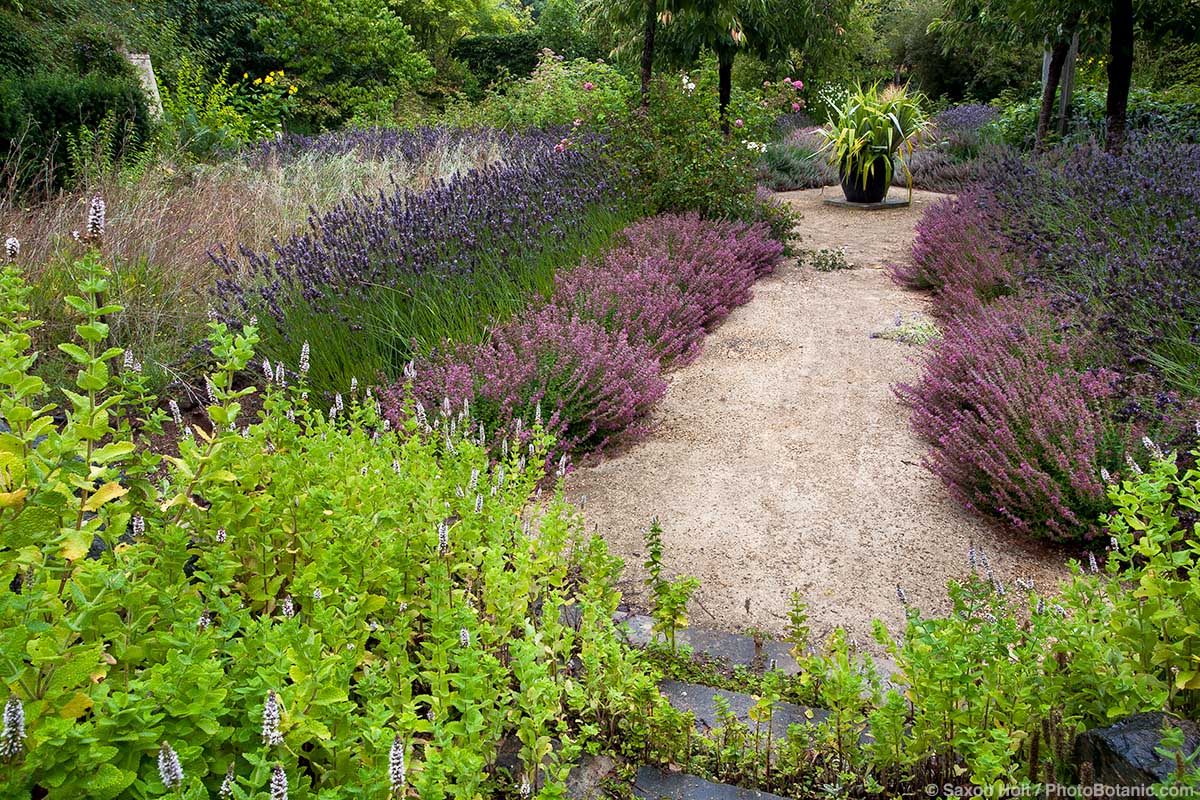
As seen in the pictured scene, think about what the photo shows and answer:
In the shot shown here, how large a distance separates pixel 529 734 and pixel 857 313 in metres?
5.44

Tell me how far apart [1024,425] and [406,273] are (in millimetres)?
3218

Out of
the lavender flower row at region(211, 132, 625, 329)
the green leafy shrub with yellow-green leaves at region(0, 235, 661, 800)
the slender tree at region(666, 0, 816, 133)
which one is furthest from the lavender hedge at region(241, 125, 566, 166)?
the green leafy shrub with yellow-green leaves at region(0, 235, 661, 800)

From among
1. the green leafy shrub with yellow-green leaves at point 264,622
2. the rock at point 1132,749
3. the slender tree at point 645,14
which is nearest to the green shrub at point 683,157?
the slender tree at point 645,14

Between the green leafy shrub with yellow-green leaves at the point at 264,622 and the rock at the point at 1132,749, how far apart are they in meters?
0.93

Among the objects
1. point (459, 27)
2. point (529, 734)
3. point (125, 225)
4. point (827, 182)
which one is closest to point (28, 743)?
point (529, 734)

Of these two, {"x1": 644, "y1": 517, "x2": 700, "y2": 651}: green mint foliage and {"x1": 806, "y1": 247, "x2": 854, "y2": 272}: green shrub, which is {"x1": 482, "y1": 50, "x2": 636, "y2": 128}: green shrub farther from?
{"x1": 644, "y1": 517, "x2": 700, "y2": 651}: green mint foliage

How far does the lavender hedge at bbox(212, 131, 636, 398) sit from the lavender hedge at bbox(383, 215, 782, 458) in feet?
0.77

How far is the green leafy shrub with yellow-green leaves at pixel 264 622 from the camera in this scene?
1314mm

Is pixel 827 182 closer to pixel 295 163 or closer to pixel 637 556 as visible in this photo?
pixel 295 163

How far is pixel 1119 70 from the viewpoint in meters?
8.22

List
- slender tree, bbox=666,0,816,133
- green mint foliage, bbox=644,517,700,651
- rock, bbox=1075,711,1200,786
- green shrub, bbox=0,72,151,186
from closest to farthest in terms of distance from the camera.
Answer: rock, bbox=1075,711,1200,786, green mint foliage, bbox=644,517,700,651, green shrub, bbox=0,72,151,186, slender tree, bbox=666,0,816,133

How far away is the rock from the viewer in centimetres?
152

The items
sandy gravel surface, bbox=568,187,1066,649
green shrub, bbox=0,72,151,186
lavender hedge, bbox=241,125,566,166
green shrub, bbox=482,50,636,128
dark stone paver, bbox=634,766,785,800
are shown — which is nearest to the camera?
dark stone paver, bbox=634,766,785,800

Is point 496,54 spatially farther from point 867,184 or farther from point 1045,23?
point 1045,23
